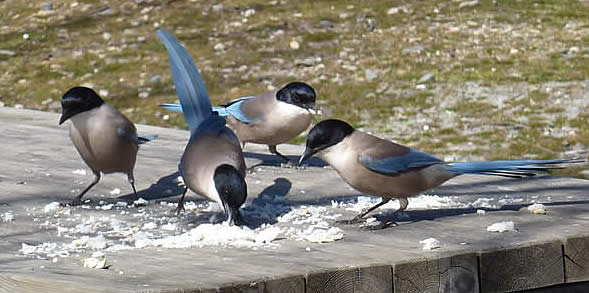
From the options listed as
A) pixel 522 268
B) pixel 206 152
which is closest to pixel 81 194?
pixel 206 152

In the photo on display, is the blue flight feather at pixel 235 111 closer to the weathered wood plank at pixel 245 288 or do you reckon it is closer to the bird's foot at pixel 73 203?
the bird's foot at pixel 73 203

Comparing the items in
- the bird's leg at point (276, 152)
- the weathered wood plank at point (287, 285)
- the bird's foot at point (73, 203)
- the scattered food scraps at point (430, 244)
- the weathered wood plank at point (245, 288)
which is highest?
the weathered wood plank at point (245, 288)

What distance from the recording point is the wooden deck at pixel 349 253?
357 cm

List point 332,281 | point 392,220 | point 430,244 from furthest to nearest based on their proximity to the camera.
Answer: point 392,220
point 430,244
point 332,281

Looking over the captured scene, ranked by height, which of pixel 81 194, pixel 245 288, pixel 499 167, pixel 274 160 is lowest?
pixel 274 160

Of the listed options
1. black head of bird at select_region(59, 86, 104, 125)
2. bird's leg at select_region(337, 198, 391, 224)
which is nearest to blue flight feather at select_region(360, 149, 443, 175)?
bird's leg at select_region(337, 198, 391, 224)

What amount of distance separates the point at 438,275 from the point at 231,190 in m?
0.90

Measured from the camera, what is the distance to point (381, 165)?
15.3 ft

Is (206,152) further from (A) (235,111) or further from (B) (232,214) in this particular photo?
(A) (235,111)

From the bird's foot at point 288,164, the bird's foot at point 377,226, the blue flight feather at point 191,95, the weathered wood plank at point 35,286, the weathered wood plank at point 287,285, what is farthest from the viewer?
the bird's foot at point 288,164

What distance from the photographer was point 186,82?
5305 millimetres

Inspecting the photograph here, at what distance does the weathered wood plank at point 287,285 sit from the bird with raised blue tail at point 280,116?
2.78 meters

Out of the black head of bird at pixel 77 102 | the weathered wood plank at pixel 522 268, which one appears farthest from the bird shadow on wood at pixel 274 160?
the weathered wood plank at pixel 522 268

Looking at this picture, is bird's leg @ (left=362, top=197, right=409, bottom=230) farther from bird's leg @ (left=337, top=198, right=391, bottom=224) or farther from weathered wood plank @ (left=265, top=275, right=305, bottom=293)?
weathered wood plank @ (left=265, top=275, right=305, bottom=293)
